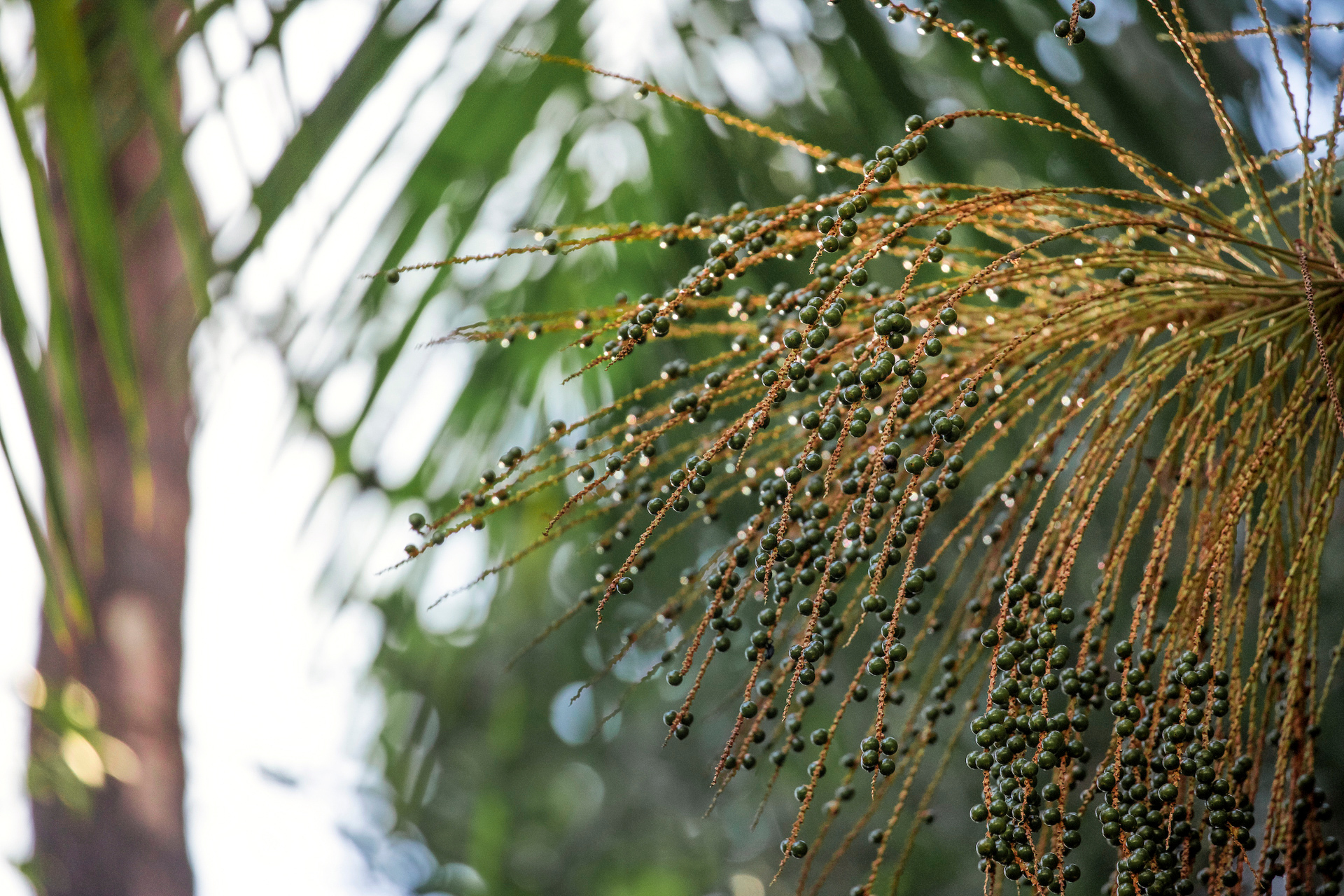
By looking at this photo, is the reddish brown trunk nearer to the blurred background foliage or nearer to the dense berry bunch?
the blurred background foliage

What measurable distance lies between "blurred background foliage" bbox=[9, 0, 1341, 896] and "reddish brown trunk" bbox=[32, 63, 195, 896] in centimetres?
47

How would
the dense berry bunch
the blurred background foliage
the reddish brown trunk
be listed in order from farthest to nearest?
the reddish brown trunk → the blurred background foliage → the dense berry bunch

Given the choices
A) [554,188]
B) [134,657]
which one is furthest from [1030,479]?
[134,657]

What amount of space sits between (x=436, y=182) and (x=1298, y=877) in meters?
1.04

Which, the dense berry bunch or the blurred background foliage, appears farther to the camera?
the blurred background foliage

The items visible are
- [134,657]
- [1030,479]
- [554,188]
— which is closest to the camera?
[1030,479]

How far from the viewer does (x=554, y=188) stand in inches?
52.6

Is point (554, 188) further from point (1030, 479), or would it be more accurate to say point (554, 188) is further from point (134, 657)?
point (134, 657)

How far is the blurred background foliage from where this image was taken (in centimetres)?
95

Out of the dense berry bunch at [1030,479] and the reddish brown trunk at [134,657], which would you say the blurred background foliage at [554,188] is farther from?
the reddish brown trunk at [134,657]

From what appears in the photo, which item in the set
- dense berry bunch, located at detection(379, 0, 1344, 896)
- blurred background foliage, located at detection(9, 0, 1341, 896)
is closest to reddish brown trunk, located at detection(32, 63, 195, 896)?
blurred background foliage, located at detection(9, 0, 1341, 896)

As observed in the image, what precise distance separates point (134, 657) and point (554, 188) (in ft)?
4.15

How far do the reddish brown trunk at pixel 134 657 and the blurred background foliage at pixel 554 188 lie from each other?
1.53ft

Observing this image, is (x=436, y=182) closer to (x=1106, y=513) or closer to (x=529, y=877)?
(x=1106, y=513)
